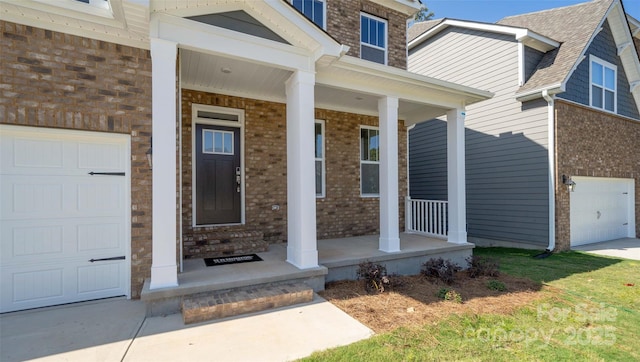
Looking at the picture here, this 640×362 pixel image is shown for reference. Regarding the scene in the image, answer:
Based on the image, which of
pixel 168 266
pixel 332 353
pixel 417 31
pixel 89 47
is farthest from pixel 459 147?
pixel 417 31

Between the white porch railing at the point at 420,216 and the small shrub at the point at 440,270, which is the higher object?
the white porch railing at the point at 420,216

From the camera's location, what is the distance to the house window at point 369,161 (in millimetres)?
7617

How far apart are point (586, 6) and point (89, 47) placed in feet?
43.8

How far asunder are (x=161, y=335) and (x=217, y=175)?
3302 millimetres

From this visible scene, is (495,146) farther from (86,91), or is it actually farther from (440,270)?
(86,91)

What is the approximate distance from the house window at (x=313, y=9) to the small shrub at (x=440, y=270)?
18.3 feet

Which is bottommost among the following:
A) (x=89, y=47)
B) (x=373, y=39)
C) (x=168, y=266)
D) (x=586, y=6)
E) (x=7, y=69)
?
(x=168, y=266)

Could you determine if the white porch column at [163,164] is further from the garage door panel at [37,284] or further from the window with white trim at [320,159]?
the window with white trim at [320,159]

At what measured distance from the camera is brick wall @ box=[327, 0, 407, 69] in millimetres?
7074

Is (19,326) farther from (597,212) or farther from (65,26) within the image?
(597,212)

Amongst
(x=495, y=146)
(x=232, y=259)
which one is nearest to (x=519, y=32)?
(x=495, y=146)

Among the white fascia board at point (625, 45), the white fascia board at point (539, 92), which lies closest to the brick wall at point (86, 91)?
the white fascia board at point (539, 92)

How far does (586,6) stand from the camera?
9.75 m

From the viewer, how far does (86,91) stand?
3.83m
